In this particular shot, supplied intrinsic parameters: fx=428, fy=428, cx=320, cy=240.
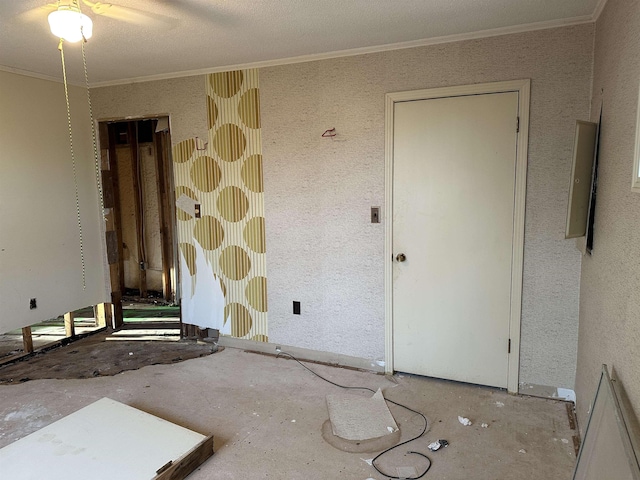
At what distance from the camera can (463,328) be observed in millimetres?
3014

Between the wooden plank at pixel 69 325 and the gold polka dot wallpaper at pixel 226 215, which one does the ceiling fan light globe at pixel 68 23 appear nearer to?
the gold polka dot wallpaper at pixel 226 215

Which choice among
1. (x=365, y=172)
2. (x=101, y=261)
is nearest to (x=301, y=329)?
(x=365, y=172)

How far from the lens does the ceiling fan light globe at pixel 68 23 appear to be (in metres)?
1.88

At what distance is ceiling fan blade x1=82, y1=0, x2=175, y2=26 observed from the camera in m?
2.22

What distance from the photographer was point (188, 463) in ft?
7.06

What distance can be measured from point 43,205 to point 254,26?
2615 mm

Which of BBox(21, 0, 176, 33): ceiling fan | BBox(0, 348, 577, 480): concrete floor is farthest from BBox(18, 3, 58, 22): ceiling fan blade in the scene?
BBox(0, 348, 577, 480): concrete floor

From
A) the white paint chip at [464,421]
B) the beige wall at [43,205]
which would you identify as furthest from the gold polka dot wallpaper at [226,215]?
the white paint chip at [464,421]

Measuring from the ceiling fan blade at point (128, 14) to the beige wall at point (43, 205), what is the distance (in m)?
1.77

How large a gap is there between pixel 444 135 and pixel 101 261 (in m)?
3.55

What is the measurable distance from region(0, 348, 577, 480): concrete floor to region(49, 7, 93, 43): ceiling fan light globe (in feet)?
7.19

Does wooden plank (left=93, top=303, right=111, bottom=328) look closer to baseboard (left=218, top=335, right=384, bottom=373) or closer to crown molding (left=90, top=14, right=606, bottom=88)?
baseboard (left=218, top=335, right=384, bottom=373)

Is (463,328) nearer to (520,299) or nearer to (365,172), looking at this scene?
(520,299)

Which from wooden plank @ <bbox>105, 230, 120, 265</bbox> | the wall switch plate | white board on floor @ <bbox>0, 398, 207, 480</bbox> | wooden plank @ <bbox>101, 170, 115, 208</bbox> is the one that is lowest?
white board on floor @ <bbox>0, 398, 207, 480</bbox>
